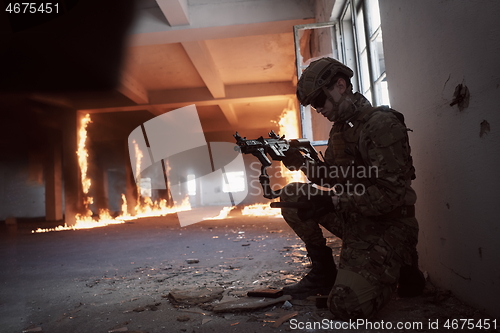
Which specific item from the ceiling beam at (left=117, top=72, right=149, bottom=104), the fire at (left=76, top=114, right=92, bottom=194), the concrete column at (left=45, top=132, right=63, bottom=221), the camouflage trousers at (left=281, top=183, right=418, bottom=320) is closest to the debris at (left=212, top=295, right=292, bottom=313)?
the camouflage trousers at (left=281, top=183, right=418, bottom=320)

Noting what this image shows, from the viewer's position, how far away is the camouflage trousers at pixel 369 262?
60.0 inches

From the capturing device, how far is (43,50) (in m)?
5.64

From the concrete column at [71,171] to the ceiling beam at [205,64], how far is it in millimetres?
3916

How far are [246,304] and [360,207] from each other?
82 centimetres

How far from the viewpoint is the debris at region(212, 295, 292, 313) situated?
177cm

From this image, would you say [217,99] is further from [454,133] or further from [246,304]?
[454,133]

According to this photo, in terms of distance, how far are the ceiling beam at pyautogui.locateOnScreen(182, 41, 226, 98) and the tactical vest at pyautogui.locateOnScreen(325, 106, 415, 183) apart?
4.50 m

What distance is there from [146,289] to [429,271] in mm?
1872

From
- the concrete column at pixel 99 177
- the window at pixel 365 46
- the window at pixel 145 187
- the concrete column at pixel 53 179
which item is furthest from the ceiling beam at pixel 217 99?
the window at pixel 365 46

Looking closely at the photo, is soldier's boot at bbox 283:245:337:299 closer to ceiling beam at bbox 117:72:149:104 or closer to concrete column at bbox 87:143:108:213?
ceiling beam at bbox 117:72:149:104

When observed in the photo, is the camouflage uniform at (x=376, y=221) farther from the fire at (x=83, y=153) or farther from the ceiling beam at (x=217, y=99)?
the fire at (x=83, y=153)

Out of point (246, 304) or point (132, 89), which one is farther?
point (132, 89)

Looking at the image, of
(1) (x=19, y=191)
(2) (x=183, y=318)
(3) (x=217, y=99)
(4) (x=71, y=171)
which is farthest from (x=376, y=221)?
(1) (x=19, y=191)

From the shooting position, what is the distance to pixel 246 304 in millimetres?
1815
